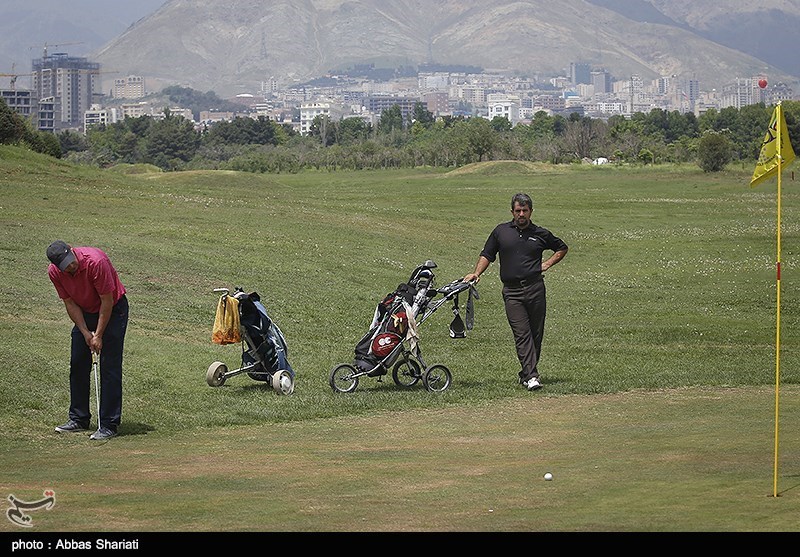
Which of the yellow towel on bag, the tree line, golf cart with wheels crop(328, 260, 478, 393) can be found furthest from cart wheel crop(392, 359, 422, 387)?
the tree line

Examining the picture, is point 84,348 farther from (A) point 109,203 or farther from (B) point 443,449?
(A) point 109,203

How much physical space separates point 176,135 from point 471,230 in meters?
146

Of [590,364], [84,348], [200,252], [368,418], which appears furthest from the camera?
[200,252]

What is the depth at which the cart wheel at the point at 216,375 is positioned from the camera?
17656mm

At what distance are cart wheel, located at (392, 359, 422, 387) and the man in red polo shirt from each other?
15.2ft

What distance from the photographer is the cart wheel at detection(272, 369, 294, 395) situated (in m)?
17.4

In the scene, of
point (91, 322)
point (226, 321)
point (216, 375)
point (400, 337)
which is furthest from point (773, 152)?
point (216, 375)

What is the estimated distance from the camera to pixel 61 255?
44.4 feet

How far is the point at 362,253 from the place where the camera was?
39406 mm

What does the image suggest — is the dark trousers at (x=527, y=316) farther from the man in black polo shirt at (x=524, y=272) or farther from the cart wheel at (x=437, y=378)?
the cart wheel at (x=437, y=378)

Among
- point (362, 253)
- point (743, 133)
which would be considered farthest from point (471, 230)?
point (743, 133)

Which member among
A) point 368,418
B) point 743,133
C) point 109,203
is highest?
point 743,133

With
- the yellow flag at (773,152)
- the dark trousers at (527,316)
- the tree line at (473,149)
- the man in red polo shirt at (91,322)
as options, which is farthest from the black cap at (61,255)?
the tree line at (473,149)

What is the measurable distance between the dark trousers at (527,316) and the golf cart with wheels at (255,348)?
289cm
